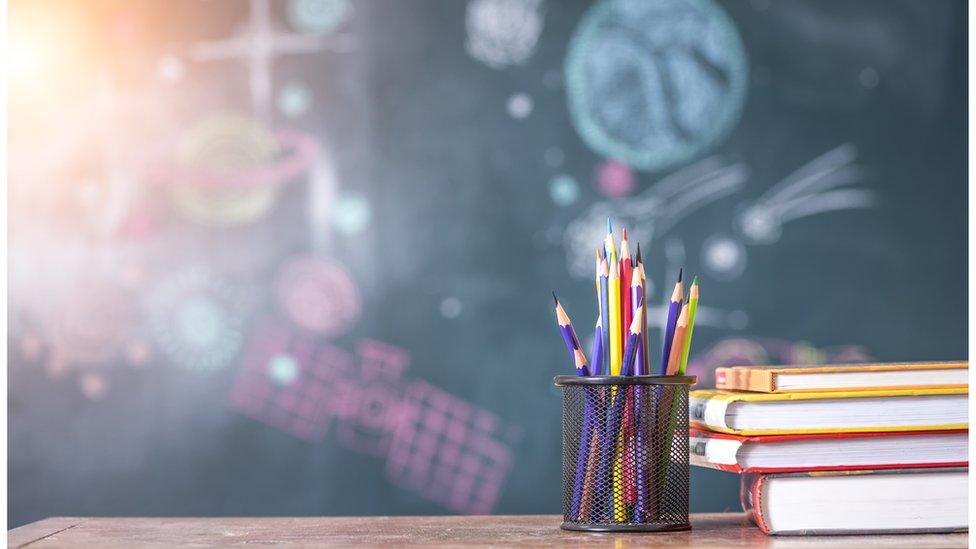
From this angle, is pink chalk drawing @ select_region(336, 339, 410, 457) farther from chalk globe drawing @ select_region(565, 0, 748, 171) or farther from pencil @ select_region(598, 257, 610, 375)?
pencil @ select_region(598, 257, 610, 375)

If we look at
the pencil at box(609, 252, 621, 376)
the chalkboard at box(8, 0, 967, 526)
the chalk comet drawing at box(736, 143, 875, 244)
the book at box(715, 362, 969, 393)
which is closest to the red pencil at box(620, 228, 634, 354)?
the pencil at box(609, 252, 621, 376)

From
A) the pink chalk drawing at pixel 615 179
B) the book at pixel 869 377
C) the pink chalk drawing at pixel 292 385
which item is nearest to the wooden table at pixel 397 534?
the book at pixel 869 377

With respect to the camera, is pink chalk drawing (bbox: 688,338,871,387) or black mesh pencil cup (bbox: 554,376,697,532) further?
pink chalk drawing (bbox: 688,338,871,387)

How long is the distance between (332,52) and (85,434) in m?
0.91

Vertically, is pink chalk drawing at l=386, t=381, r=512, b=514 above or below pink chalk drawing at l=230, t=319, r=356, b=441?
below

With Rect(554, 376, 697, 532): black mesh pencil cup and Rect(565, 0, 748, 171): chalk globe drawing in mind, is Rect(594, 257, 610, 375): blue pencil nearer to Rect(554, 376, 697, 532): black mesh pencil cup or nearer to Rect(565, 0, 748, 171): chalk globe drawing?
Rect(554, 376, 697, 532): black mesh pencil cup

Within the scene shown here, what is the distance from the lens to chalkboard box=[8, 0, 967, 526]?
91.1 inches

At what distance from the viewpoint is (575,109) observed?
238 cm

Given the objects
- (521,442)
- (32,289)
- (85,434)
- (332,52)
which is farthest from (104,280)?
(521,442)

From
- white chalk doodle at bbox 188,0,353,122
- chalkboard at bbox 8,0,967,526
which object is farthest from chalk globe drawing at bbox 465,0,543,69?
white chalk doodle at bbox 188,0,353,122

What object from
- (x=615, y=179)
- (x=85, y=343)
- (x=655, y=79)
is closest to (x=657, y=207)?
(x=615, y=179)

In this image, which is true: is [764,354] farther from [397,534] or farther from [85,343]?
[397,534]

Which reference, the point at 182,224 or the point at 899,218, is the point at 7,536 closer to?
the point at 182,224

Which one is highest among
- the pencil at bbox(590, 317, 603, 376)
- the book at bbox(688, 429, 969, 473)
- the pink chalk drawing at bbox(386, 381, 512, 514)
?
the pencil at bbox(590, 317, 603, 376)
